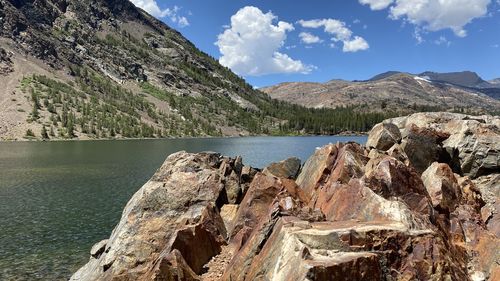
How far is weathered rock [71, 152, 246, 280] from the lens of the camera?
21.0 m

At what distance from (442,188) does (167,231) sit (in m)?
16.0

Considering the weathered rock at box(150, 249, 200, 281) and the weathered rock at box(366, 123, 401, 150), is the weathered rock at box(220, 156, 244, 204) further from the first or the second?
the weathered rock at box(366, 123, 401, 150)

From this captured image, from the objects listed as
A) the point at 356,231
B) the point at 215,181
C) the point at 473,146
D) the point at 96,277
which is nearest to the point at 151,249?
the point at 96,277

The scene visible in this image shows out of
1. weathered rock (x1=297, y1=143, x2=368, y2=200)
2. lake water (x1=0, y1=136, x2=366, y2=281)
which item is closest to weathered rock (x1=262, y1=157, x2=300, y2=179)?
weathered rock (x1=297, y1=143, x2=368, y2=200)

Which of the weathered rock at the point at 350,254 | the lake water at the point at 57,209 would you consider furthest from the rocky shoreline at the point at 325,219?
the lake water at the point at 57,209

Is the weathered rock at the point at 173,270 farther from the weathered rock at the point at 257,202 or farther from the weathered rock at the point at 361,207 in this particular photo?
the weathered rock at the point at 361,207

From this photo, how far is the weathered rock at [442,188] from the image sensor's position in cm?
2425

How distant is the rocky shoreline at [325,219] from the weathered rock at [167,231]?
0.06 m

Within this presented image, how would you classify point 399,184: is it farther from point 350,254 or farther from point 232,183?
point 232,183

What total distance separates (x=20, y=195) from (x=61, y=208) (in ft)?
37.6

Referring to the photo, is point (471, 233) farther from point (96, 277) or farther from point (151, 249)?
point (96, 277)

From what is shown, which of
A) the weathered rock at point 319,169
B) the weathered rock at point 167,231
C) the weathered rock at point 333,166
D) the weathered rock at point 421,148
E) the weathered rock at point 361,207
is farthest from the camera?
the weathered rock at point 421,148

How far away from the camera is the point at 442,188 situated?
82.3ft

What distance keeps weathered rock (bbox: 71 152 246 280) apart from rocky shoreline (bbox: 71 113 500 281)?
0.06 meters
